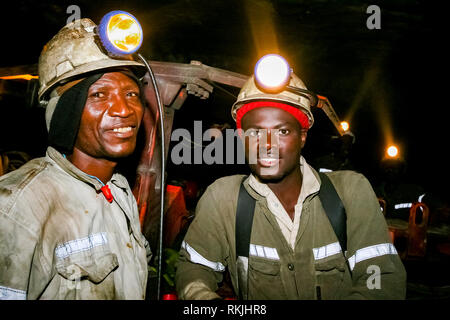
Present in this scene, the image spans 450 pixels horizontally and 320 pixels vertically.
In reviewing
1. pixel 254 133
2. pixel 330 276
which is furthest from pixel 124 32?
pixel 330 276

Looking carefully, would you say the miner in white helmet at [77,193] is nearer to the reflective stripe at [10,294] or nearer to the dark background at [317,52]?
the reflective stripe at [10,294]

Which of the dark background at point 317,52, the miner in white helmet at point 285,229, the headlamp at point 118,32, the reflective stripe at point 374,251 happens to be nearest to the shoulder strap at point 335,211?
the miner in white helmet at point 285,229

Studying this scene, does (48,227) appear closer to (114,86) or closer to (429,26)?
(114,86)

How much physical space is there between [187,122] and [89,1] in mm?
3695

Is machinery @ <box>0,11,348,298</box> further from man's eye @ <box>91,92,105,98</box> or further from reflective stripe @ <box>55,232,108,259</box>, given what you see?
reflective stripe @ <box>55,232,108,259</box>

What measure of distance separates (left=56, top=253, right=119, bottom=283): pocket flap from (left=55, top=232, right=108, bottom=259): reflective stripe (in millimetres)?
52

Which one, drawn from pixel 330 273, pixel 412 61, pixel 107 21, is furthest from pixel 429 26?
pixel 107 21

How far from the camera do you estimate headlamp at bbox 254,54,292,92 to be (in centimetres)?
198

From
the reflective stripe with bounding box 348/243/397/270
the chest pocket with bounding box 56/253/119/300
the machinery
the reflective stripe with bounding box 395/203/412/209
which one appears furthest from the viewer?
the reflective stripe with bounding box 395/203/412/209

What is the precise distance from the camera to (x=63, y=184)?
150 centimetres

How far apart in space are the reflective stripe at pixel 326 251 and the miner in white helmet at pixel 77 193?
1.31 metres

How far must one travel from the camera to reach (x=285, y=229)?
1.99 metres

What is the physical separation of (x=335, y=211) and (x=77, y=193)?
185 cm

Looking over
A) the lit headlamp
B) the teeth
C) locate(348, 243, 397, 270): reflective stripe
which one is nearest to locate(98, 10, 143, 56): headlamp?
the teeth
